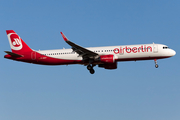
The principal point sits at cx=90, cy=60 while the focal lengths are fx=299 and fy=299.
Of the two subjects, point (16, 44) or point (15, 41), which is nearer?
point (16, 44)

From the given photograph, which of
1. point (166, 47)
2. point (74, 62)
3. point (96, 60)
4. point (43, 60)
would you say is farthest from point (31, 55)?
point (166, 47)

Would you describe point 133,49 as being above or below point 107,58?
above

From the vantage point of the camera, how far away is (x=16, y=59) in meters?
55.3

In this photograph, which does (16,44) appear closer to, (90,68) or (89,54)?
(90,68)

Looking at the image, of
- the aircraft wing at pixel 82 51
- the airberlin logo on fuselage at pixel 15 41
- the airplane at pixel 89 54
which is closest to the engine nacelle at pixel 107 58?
the airplane at pixel 89 54

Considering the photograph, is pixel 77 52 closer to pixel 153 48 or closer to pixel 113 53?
pixel 113 53

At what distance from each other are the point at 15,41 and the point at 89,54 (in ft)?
51.1

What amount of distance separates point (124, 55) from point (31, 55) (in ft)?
56.6

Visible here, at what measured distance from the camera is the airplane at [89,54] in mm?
51469

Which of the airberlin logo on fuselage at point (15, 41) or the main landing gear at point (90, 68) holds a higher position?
the airberlin logo on fuselage at point (15, 41)

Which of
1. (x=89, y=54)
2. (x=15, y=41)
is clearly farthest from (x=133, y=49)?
(x=15, y=41)

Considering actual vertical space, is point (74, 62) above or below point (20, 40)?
below

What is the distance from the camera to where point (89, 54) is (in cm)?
5194

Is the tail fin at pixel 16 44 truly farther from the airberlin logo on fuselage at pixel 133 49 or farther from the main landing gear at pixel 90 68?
the airberlin logo on fuselage at pixel 133 49
